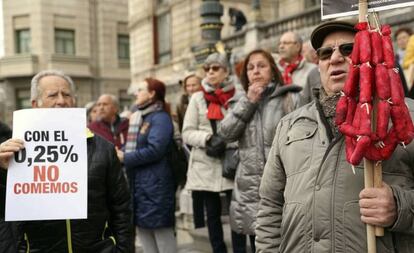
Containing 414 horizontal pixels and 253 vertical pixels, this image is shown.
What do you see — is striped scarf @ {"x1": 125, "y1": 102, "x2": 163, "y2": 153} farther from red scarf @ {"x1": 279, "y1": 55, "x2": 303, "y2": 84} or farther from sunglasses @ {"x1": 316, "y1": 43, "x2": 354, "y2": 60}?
sunglasses @ {"x1": 316, "y1": 43, "x2": 354, "y2": 60}

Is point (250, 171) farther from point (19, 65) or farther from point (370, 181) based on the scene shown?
point (19, 65)

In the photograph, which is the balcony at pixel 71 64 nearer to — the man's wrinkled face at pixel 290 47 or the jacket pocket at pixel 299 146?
the man's wrinkled face at pixel 290 47

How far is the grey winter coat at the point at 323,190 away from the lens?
7.05 feet

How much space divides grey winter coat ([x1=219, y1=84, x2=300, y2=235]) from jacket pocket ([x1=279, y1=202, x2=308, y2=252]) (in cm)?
166

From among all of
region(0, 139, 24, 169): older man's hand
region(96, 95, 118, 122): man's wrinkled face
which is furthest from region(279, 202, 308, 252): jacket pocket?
region(96, 95, 118, 122): man's wrinkled face

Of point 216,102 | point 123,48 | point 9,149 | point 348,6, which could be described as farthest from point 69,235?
point 123,48

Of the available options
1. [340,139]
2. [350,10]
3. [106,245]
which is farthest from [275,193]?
[106,245]

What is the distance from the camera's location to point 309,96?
423 centimetres

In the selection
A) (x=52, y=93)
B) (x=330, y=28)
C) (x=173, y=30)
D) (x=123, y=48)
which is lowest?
(x=52, y=93)

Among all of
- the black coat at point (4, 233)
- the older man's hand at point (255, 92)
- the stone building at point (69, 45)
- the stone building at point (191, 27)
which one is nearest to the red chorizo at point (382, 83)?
the older man's hand at point (255, 92)

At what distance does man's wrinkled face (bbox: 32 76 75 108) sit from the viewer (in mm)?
3256

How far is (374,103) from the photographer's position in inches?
82.4

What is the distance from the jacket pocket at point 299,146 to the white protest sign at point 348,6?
516mm

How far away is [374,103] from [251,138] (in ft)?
6.83
